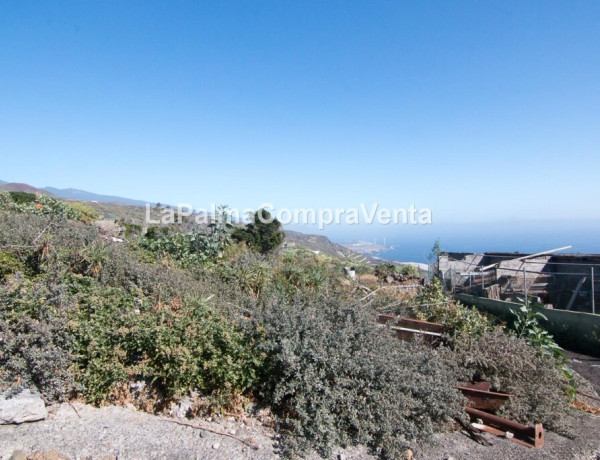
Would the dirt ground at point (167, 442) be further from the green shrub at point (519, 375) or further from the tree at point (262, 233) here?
the tree at point (262, 233)

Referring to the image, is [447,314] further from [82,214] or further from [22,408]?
[82,214]

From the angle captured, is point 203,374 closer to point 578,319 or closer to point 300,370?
point 300,370

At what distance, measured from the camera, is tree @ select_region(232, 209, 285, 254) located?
489 inches

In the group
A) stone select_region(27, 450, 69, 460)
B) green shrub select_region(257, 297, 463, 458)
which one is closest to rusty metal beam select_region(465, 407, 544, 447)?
green shrub select_region(257, 297, 463, 458)

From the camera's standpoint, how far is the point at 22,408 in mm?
2951

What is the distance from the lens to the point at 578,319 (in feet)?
25.1

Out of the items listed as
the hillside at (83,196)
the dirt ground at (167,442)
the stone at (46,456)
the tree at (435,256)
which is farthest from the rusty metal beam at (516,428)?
the hillside at (83,196)

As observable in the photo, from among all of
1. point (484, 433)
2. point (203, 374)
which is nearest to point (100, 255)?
point (203, 374)

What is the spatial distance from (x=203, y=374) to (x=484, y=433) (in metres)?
2.85

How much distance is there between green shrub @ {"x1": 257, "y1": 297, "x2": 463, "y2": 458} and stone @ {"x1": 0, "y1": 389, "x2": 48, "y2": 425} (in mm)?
1909

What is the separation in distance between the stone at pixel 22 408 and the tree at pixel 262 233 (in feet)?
29.5

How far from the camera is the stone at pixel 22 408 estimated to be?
2904 millimetres

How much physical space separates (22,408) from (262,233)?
10.3 meters

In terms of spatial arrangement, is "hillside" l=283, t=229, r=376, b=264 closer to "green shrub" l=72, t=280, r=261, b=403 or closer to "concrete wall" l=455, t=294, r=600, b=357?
"concrete wall" l=455, t=294, r=600, b=357
